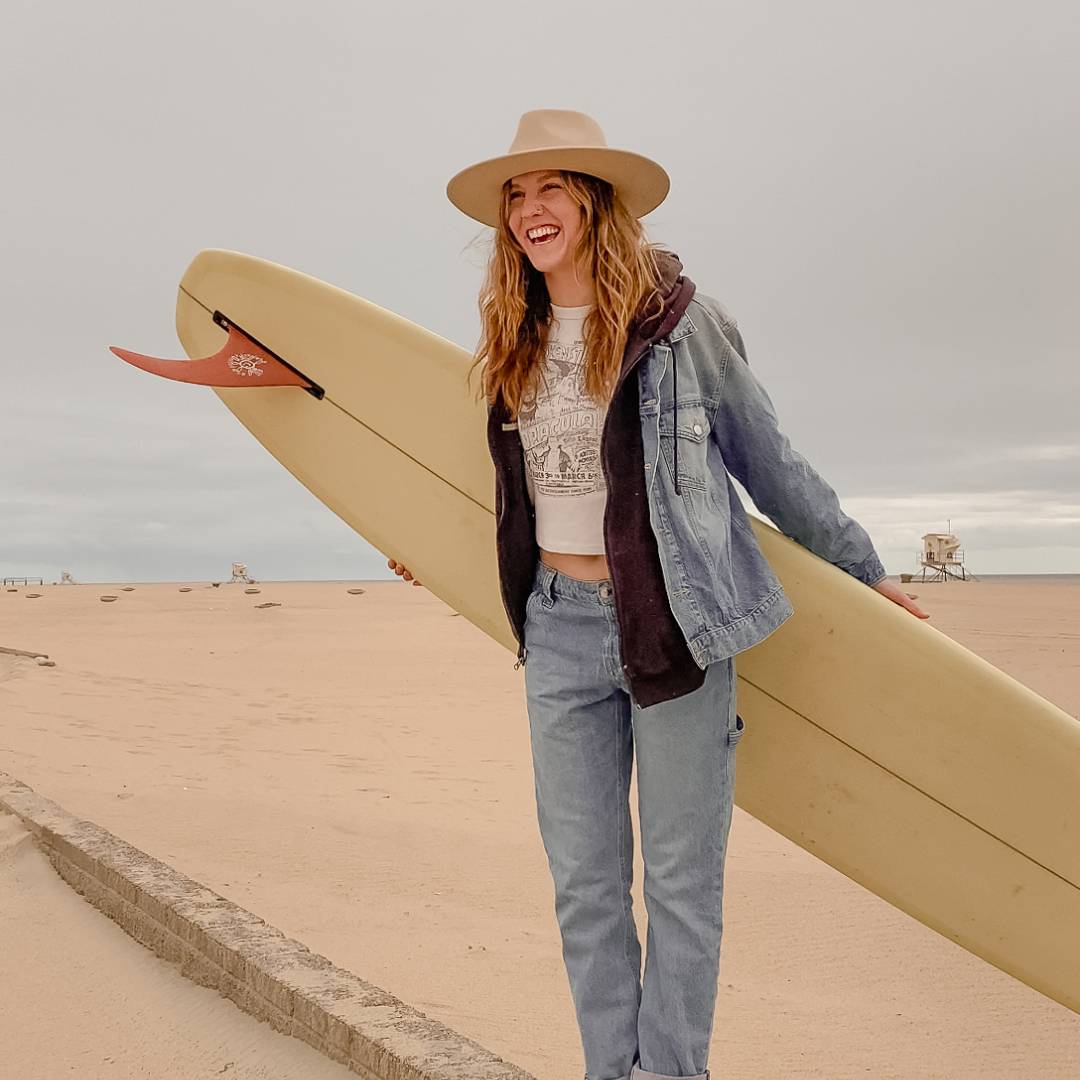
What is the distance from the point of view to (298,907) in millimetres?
3439

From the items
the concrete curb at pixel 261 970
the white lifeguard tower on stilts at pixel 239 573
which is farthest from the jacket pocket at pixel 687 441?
the white lifeguard tower on stilts at pixel 239 573

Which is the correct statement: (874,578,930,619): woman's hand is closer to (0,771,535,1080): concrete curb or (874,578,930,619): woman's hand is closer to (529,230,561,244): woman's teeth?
(529,230,561,244): woman's teeth

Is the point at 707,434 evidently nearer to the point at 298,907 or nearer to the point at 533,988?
the point at 533,988

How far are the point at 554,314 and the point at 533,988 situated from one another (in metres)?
1.91

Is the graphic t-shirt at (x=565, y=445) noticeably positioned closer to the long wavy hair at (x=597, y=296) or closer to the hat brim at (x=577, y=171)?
the long wavy hair at (x=597, y=296)

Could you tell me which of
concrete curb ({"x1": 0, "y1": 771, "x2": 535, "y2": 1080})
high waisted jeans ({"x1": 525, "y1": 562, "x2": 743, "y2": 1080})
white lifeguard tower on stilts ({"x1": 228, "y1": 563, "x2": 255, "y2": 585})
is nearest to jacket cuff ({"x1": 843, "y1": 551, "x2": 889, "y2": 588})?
high waisted jeans ({"x1": 525, "y1": 562, "x2": 743, "y2": 1080})

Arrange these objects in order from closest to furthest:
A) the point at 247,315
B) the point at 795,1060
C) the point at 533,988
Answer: the point at 795,1060
the point at 533,988
the point at 247,315

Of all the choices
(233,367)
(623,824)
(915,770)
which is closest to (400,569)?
(233,367)

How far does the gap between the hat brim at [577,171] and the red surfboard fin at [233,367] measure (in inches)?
44.8

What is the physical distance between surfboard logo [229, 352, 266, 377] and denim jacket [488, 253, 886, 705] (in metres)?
1.29

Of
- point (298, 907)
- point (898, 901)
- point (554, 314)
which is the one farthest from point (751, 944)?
point (554, 314)

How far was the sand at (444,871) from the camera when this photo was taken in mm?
2746

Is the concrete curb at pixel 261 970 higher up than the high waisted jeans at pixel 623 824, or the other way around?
the high waisted jeans at pixel 623 824

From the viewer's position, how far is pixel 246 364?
2.96 m
